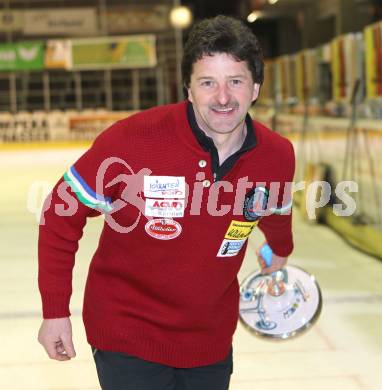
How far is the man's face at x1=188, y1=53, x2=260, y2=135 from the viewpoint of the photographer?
5.92ft

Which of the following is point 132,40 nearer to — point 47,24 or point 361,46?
point 47,24

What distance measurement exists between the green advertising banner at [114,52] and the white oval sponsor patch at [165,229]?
19.1 meters

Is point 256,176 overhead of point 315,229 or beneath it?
overhead

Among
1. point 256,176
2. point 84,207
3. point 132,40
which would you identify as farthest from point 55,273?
point 132,40

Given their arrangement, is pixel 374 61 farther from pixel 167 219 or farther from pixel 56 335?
pixel 56 335

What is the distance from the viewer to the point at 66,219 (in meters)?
1.90

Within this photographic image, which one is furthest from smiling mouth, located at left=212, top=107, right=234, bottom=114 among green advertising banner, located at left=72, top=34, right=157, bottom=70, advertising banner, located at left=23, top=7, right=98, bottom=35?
advertising banner, located at left=23, top=7, right=98, bottom=35

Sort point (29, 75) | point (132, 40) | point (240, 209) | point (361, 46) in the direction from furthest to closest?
point (29, 75)
point (132, 40)
point (361, 46)
point (240, 209)

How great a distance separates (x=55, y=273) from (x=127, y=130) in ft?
1.21

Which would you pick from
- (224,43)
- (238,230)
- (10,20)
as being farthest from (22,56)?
(224,43)

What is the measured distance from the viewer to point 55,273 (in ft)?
6.23

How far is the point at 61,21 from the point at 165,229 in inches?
820

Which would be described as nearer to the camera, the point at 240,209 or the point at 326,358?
the point at 240,209

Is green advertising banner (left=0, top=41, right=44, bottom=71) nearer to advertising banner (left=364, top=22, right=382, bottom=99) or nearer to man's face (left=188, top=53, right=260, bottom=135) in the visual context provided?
advertising banner (left=364, top=22, right=382, bottom=99)
